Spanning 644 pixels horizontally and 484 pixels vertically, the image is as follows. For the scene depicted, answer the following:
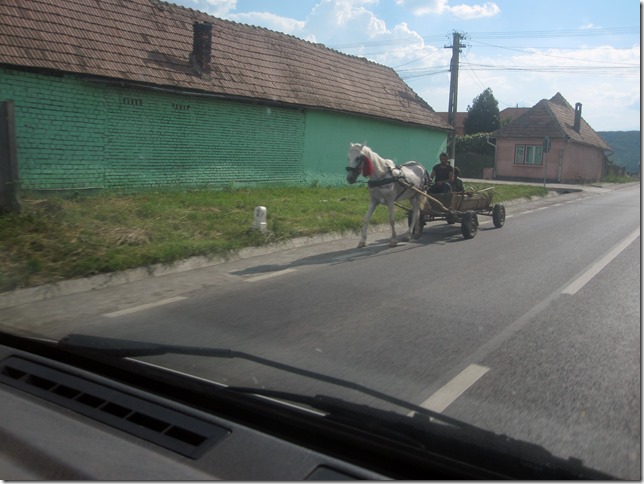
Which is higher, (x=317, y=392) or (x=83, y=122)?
(x=83, y=122)

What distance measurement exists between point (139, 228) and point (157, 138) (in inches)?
252

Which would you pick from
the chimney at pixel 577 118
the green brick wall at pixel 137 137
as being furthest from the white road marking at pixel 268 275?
the chimney at pixel 577 118

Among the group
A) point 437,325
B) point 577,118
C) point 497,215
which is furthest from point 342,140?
point 577,118

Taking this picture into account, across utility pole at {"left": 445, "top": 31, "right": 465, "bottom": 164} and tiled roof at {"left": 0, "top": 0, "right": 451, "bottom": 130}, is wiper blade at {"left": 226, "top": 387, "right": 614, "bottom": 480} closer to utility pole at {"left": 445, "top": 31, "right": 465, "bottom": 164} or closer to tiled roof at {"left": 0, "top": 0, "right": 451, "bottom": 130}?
tiled roof at {"left": 0, "top": 0, "right": 451, "bottom": 130}

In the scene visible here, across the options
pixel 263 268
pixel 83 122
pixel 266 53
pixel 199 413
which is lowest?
pixel 263 268

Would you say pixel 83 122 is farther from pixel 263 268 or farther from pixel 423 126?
pixel 423 126

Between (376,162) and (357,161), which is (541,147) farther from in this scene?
(357,161)

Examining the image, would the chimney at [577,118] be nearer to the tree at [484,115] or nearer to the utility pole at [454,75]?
the tree at [484,115]

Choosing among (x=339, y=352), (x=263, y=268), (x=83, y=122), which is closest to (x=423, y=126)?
(x=83, y=122)

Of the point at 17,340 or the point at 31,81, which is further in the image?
the point at 31,81

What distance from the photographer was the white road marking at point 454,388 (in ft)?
13.1

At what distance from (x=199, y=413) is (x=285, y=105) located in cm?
1870

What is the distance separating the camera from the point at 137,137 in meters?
16.3

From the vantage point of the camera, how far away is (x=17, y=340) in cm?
411
